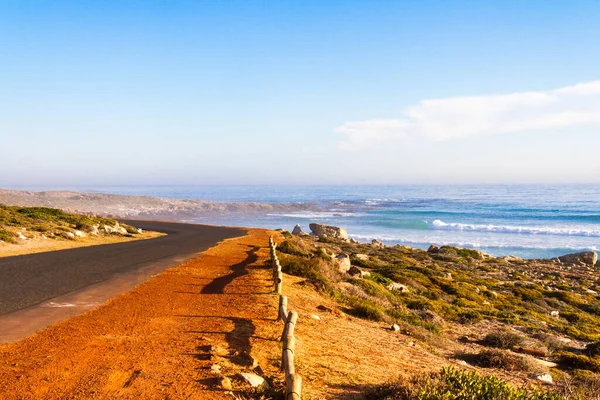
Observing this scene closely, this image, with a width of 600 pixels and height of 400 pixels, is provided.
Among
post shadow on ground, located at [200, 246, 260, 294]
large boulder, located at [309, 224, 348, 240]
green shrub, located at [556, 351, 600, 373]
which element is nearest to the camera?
green shrub, located at [556, 351, 600, 373]

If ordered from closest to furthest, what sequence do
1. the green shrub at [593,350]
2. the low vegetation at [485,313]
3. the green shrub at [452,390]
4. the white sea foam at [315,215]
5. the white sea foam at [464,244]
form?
the green shrub at [452,390] → the low vegetation at [485,313] → the green shrub at [593,350] → the white sea foam at [464,244] → the white sea foam at [315,215]

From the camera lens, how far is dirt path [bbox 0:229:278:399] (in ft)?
19.9

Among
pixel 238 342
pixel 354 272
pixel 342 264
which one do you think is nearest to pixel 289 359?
pixel 238 342

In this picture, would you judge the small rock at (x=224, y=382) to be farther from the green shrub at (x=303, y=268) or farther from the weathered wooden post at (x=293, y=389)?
the green shrub at (x=303, y=268)

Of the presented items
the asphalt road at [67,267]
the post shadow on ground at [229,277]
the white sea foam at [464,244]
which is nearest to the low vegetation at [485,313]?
the post shadow on ground at [229,277]

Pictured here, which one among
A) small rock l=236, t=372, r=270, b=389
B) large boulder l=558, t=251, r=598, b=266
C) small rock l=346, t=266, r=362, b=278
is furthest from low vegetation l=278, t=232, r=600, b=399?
large boulder l=558, t=251, r=598, b=266

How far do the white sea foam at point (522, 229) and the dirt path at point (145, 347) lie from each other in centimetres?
5226

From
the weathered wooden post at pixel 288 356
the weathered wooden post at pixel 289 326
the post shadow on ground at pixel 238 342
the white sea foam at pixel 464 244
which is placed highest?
the weathered wooden post at pixel 289 326

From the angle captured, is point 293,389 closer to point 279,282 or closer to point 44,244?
point 279,282

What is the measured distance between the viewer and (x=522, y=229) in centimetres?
5675

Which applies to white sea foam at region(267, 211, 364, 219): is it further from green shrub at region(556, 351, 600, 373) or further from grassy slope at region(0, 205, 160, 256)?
green shrub at region(556, 351, 600, 373)

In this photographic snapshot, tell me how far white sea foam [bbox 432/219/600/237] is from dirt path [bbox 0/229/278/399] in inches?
2057

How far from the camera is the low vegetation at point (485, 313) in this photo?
684 cm

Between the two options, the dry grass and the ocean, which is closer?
the dry grass
